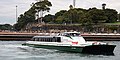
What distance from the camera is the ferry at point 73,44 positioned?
70812 mm

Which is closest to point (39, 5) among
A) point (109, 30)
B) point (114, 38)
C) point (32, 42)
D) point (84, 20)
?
point (84, 20)

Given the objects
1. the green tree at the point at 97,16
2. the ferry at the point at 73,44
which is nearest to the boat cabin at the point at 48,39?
the ferry at the point at 73,44

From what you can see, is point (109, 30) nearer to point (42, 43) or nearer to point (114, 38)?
point (114, 38)

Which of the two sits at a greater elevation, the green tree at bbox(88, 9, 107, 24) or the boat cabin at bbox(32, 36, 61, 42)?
the green tree at bbox(88, 9, 107, 24)

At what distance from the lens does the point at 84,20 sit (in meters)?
189

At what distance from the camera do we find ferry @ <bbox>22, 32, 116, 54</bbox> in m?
70.8

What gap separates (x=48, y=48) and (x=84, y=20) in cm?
10864

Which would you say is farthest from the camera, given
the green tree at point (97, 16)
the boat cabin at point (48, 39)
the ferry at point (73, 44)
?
the green tree at point (97, 16)

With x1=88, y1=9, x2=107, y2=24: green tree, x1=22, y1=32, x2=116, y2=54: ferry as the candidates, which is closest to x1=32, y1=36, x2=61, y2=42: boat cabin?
x1=22, y1=32, x2=116, y2=54: ferry

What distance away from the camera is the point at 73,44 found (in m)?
73.5

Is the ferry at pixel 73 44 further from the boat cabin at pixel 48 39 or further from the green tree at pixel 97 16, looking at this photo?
the green tree at pixel 97 16

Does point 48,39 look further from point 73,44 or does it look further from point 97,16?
point 97,16

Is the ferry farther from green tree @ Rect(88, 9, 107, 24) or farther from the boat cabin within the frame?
green tree @ Rect(88, 9, 107, 24)

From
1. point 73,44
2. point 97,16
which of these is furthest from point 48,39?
point 97,16
